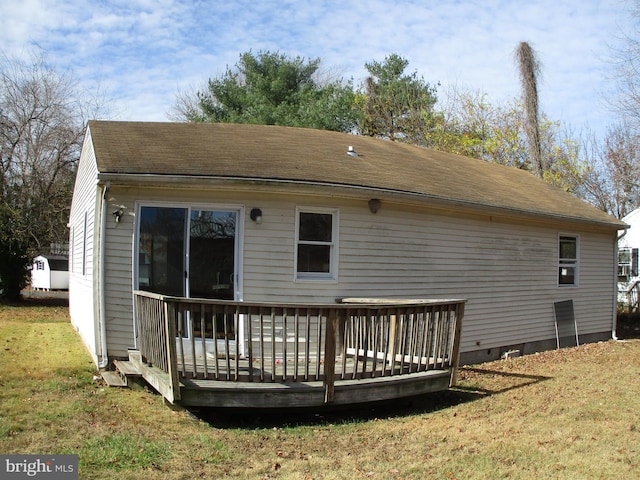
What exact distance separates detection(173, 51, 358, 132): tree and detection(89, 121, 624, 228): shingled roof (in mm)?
10114

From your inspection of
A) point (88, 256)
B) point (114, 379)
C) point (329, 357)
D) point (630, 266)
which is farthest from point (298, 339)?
point (630, 266)

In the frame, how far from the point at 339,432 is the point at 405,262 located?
161 inches

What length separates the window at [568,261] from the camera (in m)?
13.3

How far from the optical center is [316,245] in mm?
8969

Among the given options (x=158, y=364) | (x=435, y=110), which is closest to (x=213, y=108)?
(x=435, y=110)

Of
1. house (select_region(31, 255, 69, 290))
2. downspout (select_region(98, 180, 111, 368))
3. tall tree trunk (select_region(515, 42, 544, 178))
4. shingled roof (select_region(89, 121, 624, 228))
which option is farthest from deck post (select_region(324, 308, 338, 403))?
house (select_region(31, 255, 69, 290))

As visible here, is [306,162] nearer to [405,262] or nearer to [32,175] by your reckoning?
[405,262]

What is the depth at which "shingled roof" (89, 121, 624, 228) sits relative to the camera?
8727 millimetres

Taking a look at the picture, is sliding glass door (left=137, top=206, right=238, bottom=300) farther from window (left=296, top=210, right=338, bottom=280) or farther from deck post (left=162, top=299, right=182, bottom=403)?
deck post (left=162, top=299, right=182, bottom=403)

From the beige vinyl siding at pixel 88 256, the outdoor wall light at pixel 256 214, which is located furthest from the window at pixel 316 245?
the beige vinyl siding at pixel 88 256

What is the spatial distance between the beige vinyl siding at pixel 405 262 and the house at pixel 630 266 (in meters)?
8.42

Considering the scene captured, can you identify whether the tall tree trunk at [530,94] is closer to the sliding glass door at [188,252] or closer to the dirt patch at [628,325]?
the dirt patch at [628,325]

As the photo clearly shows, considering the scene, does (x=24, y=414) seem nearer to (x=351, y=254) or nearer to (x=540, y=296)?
(x=351, y=254)

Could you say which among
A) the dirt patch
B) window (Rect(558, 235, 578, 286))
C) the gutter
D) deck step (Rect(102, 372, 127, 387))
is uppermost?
the gutter
